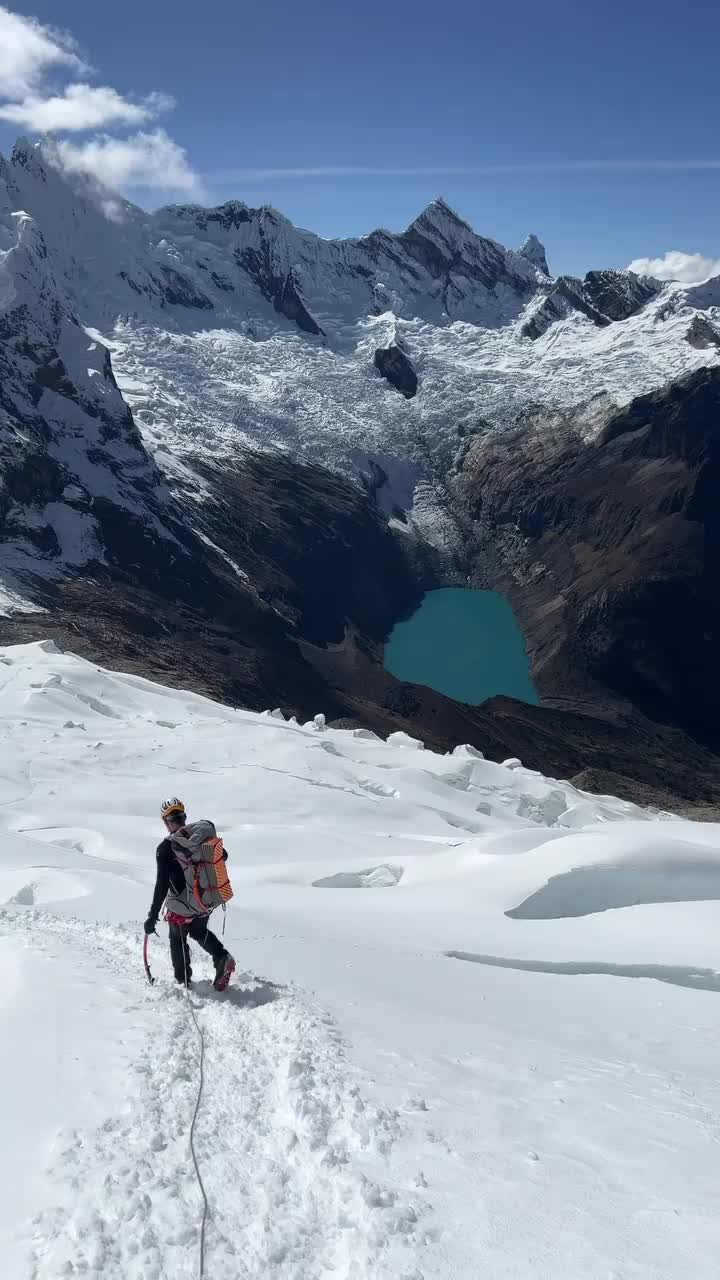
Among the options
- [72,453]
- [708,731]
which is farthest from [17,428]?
[708,731]

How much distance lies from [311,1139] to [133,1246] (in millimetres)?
1580

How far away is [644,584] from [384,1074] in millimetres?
164914

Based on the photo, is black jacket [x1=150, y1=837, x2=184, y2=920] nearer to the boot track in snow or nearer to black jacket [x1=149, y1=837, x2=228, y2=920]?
black jacket [x1=149, y1=837, x2=228, y2=920]

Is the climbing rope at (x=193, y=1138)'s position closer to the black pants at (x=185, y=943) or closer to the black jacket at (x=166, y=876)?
the black pants at (x=185, y=943)

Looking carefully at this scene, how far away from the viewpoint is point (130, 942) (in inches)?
497

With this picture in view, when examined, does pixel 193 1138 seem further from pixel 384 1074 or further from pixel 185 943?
pixel 185 943

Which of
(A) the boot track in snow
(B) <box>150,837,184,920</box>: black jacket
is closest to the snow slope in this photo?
(A) the boot track in snow

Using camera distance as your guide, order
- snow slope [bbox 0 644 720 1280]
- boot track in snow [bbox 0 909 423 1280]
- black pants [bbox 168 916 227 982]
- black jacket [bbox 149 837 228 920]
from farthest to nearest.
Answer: black jacket [bbox 149 837 228 920]
black pants [bbox 168 916 227 982]
snow slope [bbox 0 644 720 1280]
boot track in snow [bbox 0 909 423 1280]

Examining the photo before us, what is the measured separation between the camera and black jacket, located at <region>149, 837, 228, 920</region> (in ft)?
35.7

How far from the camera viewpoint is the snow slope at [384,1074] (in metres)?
5.86

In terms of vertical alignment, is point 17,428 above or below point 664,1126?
above

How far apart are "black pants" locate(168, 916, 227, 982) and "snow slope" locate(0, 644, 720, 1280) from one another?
0.30 meters

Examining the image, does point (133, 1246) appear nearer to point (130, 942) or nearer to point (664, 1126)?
point (664, 1126)

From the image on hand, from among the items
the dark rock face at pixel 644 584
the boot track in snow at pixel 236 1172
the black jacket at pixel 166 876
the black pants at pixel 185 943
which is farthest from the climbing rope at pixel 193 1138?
the dark rock face at pixel 644 584
